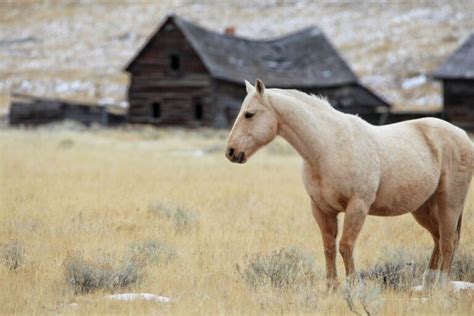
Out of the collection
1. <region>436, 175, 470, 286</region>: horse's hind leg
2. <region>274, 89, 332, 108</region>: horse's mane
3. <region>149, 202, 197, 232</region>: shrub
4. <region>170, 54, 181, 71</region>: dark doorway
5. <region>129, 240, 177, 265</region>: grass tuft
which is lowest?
<region>149, 202, 197, 232</region>: shrub

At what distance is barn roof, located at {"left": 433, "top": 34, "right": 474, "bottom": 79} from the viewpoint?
33656 millimetres

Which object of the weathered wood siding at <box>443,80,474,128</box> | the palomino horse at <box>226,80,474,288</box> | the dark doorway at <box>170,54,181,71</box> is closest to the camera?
the palomino horse at <box>226,80,474,288</box>

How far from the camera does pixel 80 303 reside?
5.57m

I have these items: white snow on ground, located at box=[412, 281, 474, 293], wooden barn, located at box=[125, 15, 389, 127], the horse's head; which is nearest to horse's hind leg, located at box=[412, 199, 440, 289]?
white snow on ground, located at box=[412, 281, 474, 293]

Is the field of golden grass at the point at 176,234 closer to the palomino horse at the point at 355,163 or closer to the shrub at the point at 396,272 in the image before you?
the shrub at the point at 396,272

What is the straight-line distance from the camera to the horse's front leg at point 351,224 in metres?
6.12

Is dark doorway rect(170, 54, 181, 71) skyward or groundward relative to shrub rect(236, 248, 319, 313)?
skyward

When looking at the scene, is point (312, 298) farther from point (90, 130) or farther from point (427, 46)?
point (427, 46)

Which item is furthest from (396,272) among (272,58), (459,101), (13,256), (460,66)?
(272,58)

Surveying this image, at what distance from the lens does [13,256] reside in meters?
6.75

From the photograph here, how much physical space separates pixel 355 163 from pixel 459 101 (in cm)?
3017

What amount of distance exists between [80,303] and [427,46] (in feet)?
216

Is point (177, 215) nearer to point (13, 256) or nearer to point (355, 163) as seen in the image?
point (13, 256)

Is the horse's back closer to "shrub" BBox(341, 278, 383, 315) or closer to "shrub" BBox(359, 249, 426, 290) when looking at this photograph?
"shrub" BBox(359, 249, 426, 290)
